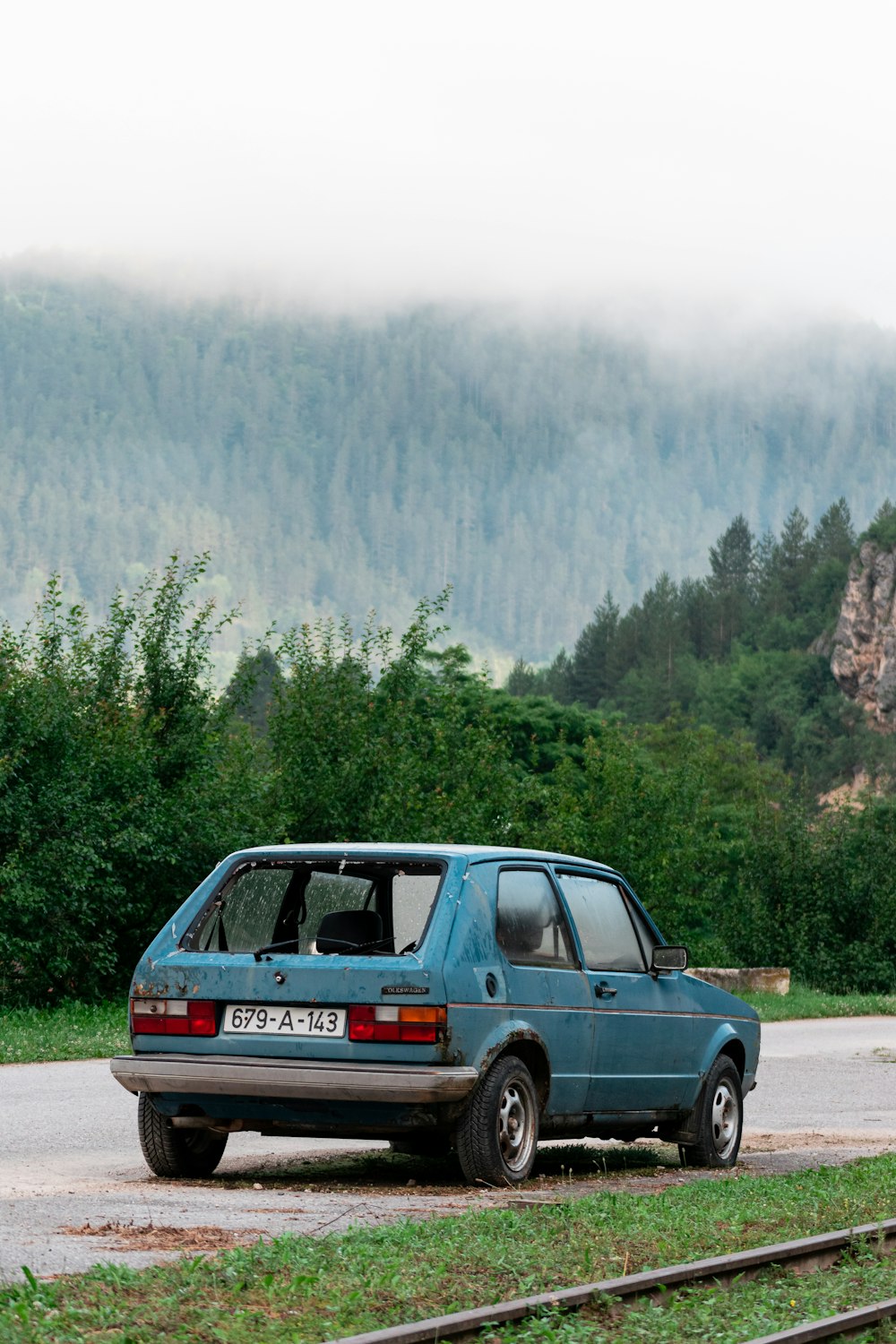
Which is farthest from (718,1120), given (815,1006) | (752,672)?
(752,672)

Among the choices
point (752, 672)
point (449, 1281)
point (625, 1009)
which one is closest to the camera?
point (449, 1281)

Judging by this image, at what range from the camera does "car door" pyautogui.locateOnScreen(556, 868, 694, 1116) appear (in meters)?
10.1

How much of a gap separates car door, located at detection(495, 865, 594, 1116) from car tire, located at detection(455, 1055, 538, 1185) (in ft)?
0.75

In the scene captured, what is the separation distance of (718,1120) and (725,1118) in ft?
0.46

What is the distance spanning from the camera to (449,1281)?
614 cm

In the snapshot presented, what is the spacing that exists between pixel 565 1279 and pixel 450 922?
2.86m

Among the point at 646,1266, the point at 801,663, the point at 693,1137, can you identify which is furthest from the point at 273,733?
the point at 801,663

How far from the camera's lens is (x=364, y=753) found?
3525 centimetres

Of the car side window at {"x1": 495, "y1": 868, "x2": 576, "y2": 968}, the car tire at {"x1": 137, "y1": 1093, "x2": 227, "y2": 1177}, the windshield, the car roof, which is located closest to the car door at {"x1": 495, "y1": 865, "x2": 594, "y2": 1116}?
the car side window at {"x1": 495, "y1": 868, "x2": 576, "y2": 968}

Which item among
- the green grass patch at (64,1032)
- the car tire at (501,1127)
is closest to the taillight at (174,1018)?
the car tire at (501,1127)

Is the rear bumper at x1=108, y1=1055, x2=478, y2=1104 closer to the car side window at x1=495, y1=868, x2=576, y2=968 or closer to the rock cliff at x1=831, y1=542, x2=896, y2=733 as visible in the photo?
the car side window at x1=495, y1=868, x2=576, y2=968

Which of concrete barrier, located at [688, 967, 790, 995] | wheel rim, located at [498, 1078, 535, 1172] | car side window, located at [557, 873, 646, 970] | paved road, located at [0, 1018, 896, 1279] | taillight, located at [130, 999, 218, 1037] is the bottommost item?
concrete barrier, located at [688, 967, 790, 995]

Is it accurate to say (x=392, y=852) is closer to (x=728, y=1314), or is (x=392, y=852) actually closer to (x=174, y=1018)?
(x=174, y=1018)

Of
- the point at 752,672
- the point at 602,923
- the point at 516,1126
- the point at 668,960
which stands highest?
the point at 752,672
